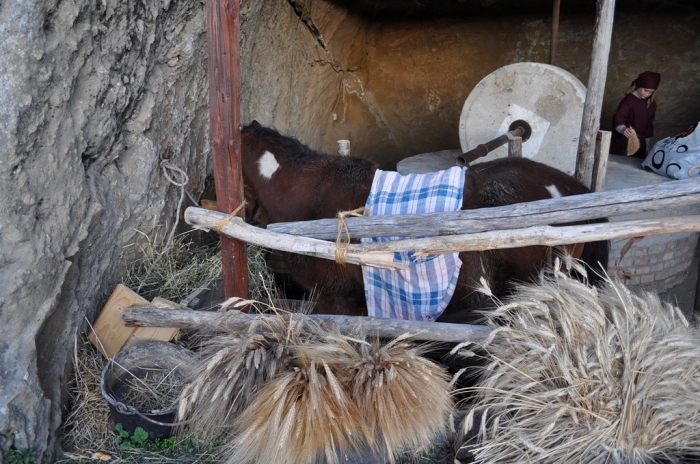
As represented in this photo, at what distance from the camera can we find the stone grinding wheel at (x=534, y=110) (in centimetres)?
467

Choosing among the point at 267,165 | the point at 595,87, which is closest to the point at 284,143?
the point at 267,165

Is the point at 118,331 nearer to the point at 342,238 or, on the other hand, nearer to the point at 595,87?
the point at 342,238

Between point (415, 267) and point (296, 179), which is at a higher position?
point (296, 179)

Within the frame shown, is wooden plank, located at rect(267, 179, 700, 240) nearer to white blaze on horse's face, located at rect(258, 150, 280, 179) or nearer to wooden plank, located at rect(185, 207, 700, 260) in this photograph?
wooden plank, located at rect(185, 207, 700, 260)

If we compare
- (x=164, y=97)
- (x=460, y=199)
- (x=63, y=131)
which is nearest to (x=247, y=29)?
(x=164, y=97)

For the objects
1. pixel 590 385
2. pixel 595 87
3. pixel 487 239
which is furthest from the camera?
pixel 595 87

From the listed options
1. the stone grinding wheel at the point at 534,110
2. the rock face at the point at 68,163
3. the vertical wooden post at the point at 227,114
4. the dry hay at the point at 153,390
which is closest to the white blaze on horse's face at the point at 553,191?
the vertical wooden post at the point at 227,114

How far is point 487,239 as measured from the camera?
212cm

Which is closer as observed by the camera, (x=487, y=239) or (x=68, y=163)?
(x=487, y=239)

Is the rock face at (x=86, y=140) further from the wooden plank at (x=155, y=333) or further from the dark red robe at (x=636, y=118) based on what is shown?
the dark red robe at (x=636, y=118)

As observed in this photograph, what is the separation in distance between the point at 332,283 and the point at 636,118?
4.79 m

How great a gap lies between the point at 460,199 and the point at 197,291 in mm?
1656

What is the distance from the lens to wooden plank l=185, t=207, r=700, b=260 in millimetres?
2025

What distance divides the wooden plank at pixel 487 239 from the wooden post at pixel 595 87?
1850 mm
